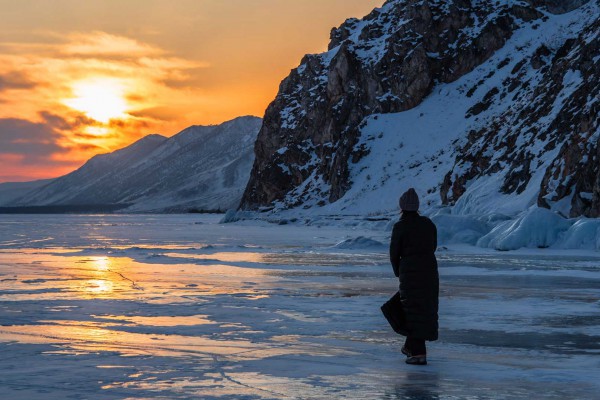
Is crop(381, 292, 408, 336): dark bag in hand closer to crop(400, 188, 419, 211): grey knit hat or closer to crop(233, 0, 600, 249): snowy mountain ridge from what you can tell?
crop(400, 188, 419, 211): grey knit hat

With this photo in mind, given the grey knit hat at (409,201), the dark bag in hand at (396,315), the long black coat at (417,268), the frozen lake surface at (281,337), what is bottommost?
the frozen lake surface at (281,337)

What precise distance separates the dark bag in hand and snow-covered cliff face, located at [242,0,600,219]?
66194 mm

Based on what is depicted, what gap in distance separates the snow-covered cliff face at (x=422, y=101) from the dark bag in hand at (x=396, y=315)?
66.2 meters

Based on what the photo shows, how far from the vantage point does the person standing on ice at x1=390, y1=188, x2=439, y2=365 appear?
31.5ft

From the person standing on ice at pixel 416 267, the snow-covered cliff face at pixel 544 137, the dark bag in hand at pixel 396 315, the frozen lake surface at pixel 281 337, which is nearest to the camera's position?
the frozen lake surface at pixel 281 337

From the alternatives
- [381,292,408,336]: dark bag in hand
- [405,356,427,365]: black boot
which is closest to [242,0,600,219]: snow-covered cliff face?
[381,292,408,336]: dark bag in hand

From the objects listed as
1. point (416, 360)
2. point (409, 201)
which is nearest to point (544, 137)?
point (409, 201)

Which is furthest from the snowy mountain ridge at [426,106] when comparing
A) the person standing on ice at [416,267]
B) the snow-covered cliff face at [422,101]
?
the person standing on ice at [416,267]

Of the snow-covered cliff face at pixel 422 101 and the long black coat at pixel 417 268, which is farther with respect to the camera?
the snow-covered cliff face at pixel 422 101

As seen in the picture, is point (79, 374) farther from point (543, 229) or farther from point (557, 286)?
point (543, 229)

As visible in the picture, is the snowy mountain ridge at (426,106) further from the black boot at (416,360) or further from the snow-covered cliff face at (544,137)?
the black boot at (416,360)

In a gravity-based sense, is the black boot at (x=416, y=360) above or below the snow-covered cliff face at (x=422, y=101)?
below

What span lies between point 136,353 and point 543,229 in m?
27.8

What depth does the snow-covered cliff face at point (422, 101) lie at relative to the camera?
283 feet
